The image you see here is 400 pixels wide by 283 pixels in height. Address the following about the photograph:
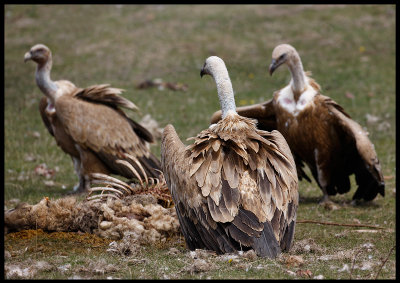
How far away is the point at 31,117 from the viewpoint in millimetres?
13438

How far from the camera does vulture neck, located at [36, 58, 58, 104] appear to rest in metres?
9.80

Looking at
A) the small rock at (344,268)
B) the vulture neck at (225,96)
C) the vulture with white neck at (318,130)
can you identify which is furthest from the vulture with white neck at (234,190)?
the vulture with white neck at (318,130)

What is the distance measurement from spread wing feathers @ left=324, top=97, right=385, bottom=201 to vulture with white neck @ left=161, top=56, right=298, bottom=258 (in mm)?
2541

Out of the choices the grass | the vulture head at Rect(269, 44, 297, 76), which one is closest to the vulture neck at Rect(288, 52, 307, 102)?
the vulture head at Rect(269, 44, 297, 76)

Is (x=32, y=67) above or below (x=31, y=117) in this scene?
above

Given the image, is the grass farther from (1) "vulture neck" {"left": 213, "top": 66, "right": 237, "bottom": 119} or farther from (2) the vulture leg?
(1) "vulture neck" {"left": 213, "top": 66, "right": 237, "bottom": 119}

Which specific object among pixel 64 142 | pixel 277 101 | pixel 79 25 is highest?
pixel 79 25

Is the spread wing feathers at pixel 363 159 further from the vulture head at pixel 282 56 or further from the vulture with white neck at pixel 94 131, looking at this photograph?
the vulture with white neck at pixel 94 131

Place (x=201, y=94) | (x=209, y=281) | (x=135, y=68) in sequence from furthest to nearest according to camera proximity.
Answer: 1. (x=135, y=68)
2. (x=201, y=94)
3. (x=209, y=281)

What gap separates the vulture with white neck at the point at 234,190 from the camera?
5246 mm

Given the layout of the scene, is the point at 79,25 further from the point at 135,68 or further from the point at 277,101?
the point at 277,101

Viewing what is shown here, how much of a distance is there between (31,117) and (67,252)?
322 inches

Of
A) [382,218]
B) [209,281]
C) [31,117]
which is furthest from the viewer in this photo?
[31,117]

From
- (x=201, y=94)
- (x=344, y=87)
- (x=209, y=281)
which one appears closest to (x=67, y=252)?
(x=209, y=281)
